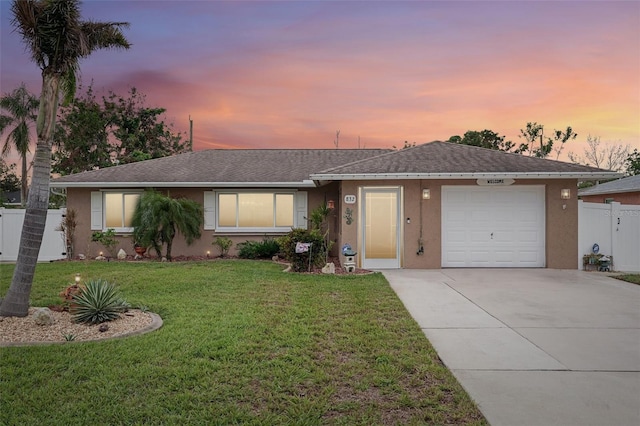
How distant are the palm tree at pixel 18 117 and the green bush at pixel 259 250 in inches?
794

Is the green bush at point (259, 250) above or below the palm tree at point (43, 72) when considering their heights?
below

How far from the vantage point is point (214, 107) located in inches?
662

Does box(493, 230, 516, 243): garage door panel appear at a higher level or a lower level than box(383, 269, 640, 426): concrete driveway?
higher

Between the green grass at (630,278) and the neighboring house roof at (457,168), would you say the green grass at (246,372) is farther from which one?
the green grass at (630,278)

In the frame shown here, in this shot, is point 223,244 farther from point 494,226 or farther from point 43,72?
point 494,226

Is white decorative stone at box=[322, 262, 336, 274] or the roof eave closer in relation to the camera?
white decorative stone at box=[322, 262, 336, 274]

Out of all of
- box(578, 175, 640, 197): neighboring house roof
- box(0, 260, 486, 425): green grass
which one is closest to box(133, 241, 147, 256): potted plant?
box(0, 260, 486, 425): green grass

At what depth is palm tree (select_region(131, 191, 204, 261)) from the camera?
1237cm

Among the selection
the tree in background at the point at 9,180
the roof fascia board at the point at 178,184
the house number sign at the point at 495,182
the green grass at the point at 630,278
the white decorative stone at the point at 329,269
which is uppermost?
the tree in background at the point at 9,180

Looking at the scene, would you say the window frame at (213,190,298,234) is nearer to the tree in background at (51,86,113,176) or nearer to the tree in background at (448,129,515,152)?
the tree in background at (51,86,113,176)

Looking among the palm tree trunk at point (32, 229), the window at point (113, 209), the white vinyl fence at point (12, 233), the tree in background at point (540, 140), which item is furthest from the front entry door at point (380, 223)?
the tree in background at point (540, 140)

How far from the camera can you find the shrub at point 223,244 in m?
13.5

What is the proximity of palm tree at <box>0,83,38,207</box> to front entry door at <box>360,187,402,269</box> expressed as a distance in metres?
24.4

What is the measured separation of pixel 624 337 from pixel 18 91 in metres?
31.5
